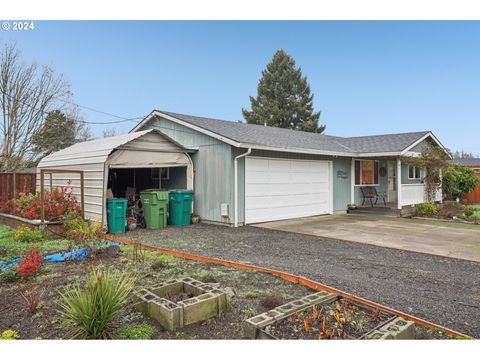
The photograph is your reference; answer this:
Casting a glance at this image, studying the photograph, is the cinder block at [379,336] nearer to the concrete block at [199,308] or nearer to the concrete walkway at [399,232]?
the concrete block at [199,308]

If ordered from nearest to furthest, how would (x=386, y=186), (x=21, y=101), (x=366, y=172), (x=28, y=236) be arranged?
(x=28, y=236) → (x=366, y=172) → (x=386, y=186) → (x=21, y=101)

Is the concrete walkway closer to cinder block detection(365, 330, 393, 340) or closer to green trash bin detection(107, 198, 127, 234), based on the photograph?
green trash bin detection(107, 198, 127, 234)

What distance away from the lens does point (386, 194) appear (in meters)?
15.8

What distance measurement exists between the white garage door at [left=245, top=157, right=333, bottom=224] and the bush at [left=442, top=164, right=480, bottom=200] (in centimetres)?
900

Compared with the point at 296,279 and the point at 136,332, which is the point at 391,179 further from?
the point at 136,332

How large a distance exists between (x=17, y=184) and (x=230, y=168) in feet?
25.3

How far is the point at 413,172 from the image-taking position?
15.6 meters

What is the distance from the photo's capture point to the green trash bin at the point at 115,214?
28.2ft

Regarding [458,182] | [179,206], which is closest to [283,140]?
[179,206]

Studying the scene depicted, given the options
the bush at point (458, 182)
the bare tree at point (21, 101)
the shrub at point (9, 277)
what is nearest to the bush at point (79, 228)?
the shrub at point (9, 277)

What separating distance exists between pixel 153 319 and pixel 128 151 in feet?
22.6

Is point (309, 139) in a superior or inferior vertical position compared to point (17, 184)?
superior
